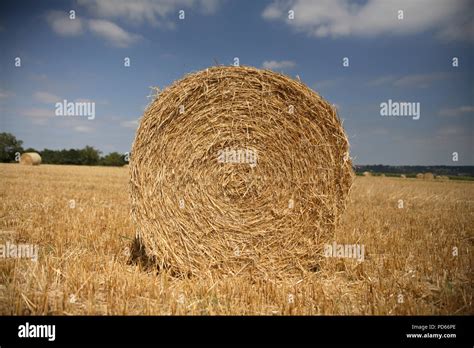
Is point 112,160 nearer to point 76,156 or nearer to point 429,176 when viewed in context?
point 76,156

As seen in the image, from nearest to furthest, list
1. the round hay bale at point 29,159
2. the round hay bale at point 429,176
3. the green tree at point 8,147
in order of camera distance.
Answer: the round hay bale at point 429,176, the round hay bale at point 29,159, the green tree at point 8,147

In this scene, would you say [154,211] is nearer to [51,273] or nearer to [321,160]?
[51,273]

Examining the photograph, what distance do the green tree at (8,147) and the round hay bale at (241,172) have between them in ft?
146

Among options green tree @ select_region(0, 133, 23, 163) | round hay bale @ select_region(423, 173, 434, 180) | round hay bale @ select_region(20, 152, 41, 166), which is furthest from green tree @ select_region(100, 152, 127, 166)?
round hay bale @ select_region(423, 173, 434, 180)

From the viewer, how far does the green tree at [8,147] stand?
43450mm

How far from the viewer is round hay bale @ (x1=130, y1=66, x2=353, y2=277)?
4652 millimetres

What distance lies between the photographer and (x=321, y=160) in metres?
4.82

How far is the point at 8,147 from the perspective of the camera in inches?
1838

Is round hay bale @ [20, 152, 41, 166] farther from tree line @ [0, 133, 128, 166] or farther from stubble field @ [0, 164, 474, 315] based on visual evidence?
stubble field @ [0, 164, 474, 315]

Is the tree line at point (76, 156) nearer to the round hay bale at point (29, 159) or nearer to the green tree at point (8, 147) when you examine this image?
the green tree at point (8, 147)

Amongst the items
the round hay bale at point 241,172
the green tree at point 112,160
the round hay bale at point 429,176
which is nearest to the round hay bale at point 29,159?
the green tree at point 112,160

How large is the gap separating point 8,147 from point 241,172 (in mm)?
49707

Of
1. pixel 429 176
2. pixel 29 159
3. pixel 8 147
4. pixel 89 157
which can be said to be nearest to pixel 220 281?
pixel 429 176
